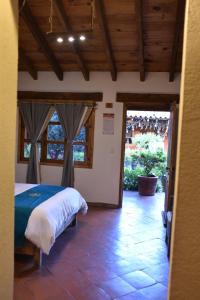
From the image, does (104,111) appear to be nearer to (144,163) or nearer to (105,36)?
(105,36)

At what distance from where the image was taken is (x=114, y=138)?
5.56 m

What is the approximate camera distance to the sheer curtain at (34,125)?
5.80 m

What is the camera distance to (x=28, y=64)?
5.44 metres

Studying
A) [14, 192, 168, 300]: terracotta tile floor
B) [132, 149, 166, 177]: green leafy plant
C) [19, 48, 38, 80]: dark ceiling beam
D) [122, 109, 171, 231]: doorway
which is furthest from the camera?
[132, 149, 166, 177]: green leafy plant

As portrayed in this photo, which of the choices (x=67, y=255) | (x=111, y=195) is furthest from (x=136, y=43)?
(x=67, y=255)

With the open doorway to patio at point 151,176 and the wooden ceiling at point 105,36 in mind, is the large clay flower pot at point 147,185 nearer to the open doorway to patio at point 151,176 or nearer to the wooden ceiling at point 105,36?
the open doorway to patio at point 151,176

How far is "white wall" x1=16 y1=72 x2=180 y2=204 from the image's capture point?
544 centimetres

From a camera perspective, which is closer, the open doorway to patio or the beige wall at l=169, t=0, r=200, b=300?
the beige wall at l=169, t=0, r=200, b=300

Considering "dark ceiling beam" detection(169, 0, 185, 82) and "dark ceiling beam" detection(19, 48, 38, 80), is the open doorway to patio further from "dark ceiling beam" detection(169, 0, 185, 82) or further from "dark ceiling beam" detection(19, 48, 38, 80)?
"dark ceiling beam" detection(19, 48, 38, 80)

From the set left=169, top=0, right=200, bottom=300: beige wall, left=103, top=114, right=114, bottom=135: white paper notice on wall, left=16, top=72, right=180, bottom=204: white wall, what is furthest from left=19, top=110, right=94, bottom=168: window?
left=169, top=0, right=200, bottom=300: beige wall

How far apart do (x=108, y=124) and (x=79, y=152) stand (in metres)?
0.88

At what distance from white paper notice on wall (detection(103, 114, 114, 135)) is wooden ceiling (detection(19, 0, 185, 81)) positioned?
772 mm

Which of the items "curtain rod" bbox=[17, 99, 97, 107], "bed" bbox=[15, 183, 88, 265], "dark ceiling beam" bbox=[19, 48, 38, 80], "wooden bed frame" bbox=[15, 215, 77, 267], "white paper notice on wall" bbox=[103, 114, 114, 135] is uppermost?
"dark ceiling beam" bbox=[19, 48, 38, 80]

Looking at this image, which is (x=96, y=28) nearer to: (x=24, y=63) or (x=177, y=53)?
(x=177, y=53)
